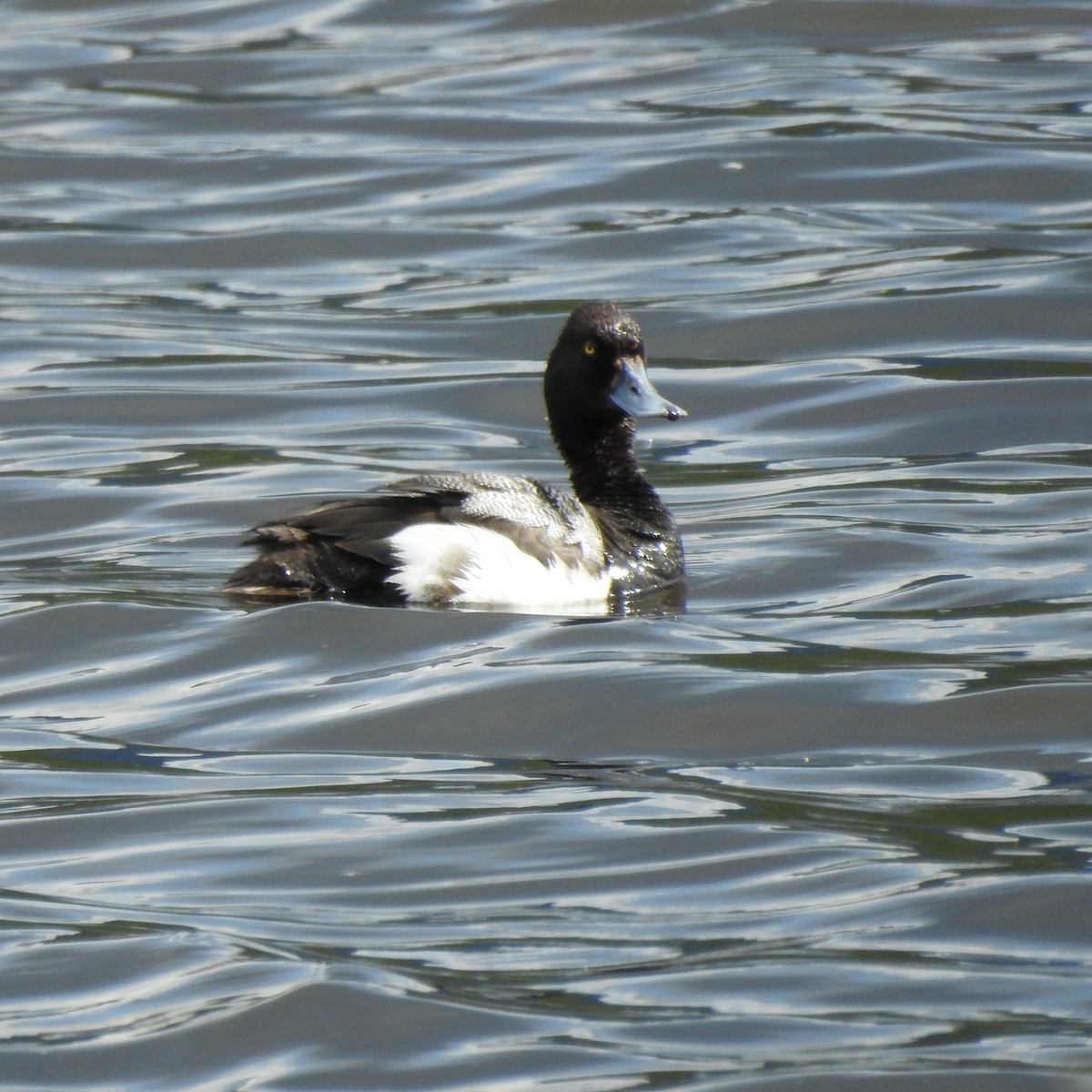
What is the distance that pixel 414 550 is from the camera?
7750 mm

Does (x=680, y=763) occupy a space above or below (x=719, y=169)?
below

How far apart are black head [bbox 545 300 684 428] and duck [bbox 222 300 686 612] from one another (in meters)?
0.04

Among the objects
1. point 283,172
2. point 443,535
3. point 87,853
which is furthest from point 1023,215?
point 87,853

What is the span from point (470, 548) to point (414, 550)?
0.63 ft

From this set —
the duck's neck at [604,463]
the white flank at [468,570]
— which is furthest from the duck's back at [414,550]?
the duck's neck at [604,463]

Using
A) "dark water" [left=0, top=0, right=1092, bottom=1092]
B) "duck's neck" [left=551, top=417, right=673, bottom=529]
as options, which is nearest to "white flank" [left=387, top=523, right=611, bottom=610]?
"dark water" [left=0, top=0, right=1092, bottom=1092]

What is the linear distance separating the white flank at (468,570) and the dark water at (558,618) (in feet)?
0.42

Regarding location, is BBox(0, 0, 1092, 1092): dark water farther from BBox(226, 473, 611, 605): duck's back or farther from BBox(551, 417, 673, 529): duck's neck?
BBox(551, 417, 673, 529): duck's neck

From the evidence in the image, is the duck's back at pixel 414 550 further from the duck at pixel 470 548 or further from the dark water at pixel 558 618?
the dark water at pixel 558 618

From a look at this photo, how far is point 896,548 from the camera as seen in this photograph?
878 centimetres

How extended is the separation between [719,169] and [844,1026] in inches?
483

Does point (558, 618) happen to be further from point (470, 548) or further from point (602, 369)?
point (602, 369)

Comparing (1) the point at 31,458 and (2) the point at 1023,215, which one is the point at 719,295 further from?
(1) the point at 31,458

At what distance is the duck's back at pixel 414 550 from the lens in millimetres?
7762
